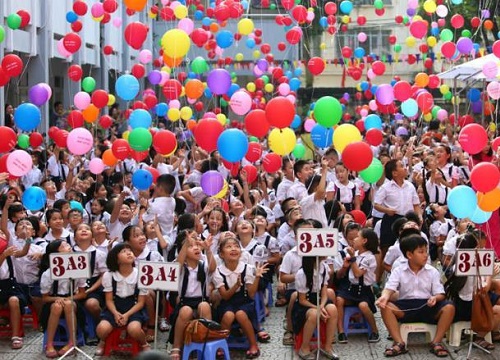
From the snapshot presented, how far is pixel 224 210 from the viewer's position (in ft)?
31.6

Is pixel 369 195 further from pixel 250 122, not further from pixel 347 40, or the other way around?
pixel 347 40

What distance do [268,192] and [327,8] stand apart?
695 cm

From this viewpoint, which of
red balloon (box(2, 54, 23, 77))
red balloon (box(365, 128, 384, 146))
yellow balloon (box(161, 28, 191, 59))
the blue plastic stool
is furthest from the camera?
red balloon (box(365, 128, 384, 146))

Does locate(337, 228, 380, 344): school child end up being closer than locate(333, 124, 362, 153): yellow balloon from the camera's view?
Yes

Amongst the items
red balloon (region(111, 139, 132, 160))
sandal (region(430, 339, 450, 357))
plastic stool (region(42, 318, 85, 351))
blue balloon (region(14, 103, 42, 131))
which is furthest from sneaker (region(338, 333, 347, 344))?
blue balloon (region(14, 103, 42, 131))

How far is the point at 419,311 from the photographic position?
7.89 m

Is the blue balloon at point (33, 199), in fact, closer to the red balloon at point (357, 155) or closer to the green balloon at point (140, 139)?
the green balloon at point (140, 139)

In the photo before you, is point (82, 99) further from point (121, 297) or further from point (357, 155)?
point (357, 155)

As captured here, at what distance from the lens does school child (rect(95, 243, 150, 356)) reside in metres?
7.77

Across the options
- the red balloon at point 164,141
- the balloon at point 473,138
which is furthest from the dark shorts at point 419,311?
the red balloon at point 164,141

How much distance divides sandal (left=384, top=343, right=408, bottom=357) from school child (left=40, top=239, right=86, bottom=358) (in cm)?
266

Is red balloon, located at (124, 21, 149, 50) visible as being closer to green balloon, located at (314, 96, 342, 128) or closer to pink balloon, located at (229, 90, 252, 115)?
pink balloon, located at (229, 90, 252, 115)

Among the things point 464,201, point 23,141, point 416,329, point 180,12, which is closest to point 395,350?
point 416,329

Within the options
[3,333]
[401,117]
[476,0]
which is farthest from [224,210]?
[476,0]
